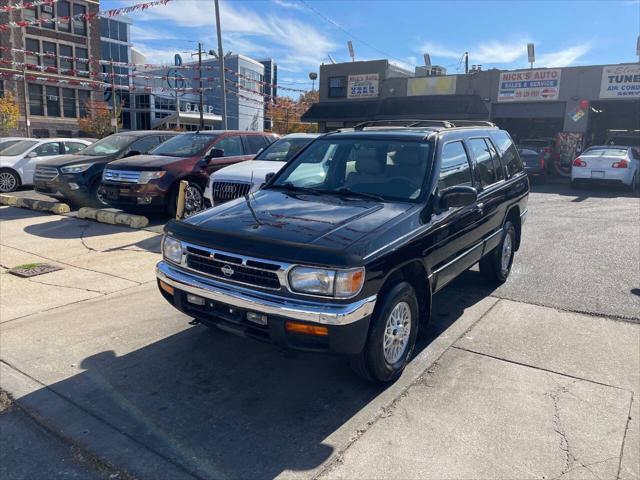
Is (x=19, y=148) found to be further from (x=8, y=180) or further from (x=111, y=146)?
(x=111, y=146)

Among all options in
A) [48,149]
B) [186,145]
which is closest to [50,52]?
[48,149]

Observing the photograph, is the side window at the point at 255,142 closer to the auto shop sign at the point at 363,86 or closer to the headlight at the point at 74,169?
the headlight at the point at 74,169

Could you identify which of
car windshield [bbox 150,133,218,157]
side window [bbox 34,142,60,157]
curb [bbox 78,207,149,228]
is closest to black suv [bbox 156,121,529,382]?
curb [bbox 78,207,149,228]

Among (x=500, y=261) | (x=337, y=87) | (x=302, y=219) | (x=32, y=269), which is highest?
(x=337, y=87)

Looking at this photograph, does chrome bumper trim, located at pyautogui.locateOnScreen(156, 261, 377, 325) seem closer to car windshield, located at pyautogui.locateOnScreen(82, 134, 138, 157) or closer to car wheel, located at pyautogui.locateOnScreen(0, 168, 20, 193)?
car windshield, located at pyautogui.locateOnScreen(82, 134, 138, 157)

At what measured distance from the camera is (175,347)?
4.28 m

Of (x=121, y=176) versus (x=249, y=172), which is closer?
(x=249, y=172)

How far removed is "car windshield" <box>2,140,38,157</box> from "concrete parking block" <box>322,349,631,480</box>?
46.4ft

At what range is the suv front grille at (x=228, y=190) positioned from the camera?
25.6 ft

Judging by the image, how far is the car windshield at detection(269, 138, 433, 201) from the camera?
13.9 feet

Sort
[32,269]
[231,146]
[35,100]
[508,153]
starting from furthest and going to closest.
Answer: [35,100]
[231,146]
[32,269]
[508,153]

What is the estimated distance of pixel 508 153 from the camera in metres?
6.29

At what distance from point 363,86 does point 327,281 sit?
1154 inches

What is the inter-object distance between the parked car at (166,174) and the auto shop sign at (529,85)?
19735 millimetres
